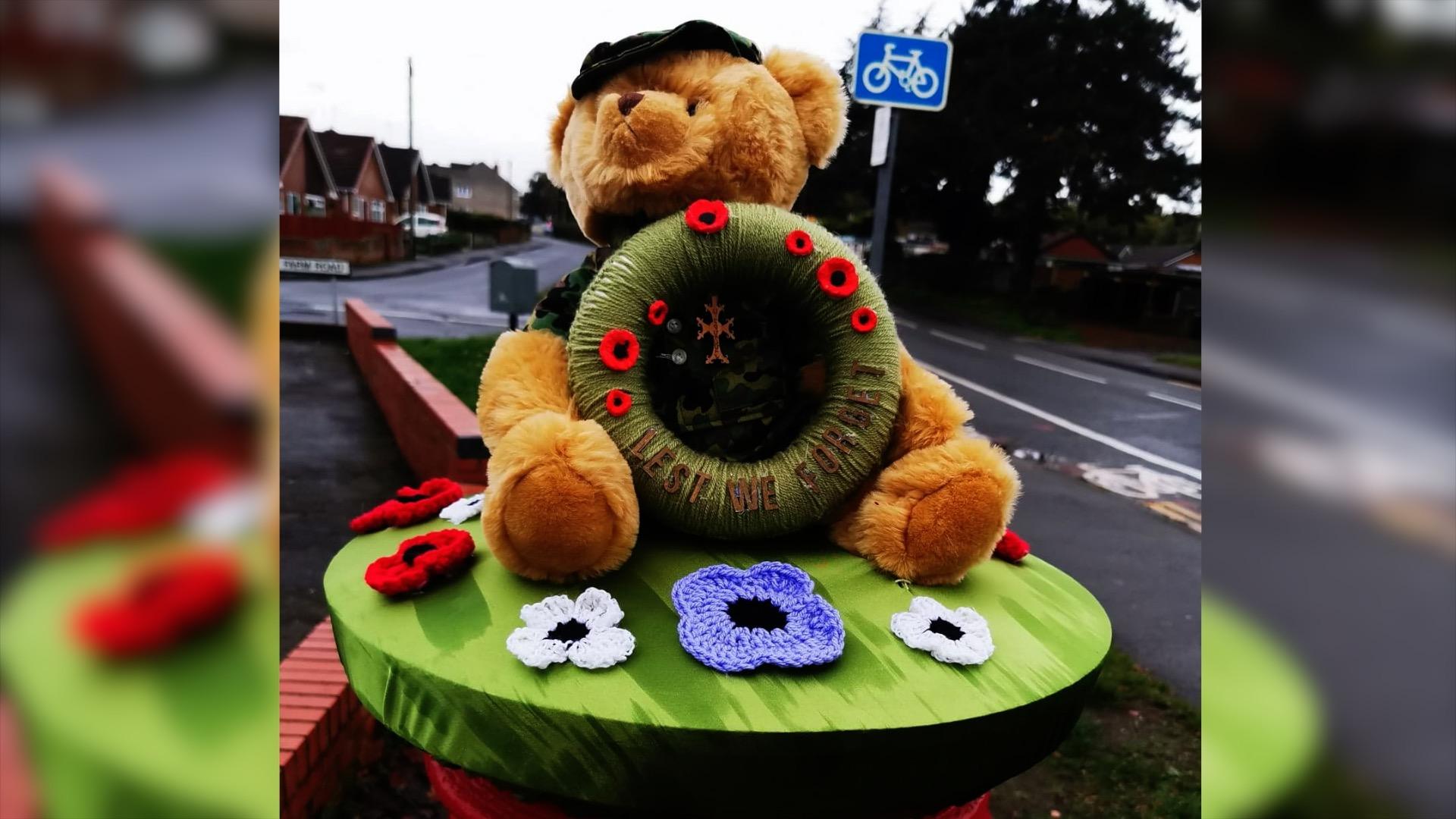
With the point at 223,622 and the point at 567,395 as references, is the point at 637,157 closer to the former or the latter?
the point at 567,395

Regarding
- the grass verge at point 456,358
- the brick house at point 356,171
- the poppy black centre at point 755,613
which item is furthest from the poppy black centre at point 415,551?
the brick house at point 356,171

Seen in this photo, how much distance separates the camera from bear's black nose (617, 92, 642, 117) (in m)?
1.50

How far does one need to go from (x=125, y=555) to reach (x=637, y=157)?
1.24 meters

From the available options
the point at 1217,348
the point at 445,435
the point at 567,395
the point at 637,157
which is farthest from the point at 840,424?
the point at 445,435

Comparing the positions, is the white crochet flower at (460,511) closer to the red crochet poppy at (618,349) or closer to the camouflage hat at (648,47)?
the red crochet poppy at (618,349)

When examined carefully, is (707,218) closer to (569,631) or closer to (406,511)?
(569,631)

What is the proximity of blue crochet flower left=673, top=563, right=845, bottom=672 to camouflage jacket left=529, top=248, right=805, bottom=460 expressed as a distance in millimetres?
323

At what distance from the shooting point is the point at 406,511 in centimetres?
186

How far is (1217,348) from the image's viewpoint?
1.71ft

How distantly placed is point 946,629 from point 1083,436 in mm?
7670

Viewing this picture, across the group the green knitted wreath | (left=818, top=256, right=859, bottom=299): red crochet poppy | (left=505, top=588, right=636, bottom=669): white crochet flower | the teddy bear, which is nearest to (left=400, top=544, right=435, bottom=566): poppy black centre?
the teddy bear

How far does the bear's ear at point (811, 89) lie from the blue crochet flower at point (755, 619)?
35.7 inches

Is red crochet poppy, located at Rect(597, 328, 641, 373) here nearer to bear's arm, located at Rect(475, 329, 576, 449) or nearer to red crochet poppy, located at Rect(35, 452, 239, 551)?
bear's arm, located at Rect(475, 329, 576, 449)

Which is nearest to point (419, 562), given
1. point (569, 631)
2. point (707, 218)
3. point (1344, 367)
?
point (569, 631)
